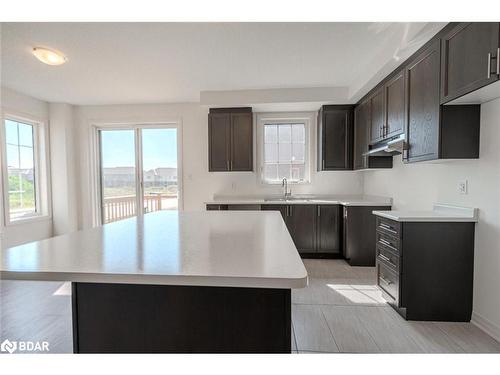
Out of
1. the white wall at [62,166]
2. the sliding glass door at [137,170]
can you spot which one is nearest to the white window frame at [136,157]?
the sliding glass door at [137,170]

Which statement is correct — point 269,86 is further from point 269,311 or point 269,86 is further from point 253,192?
point 269,311

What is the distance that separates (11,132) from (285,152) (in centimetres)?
426

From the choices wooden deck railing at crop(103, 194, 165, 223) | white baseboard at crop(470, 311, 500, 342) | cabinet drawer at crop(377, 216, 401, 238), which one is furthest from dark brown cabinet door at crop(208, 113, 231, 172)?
white baseboard at crop(470, 311, 500, 342)

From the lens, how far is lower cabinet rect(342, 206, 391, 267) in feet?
11.3

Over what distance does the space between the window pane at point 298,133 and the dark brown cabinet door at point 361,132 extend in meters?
0.89

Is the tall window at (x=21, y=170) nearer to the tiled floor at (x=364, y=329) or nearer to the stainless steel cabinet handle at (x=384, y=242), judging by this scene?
the tiled floor at (x=364, y=329)

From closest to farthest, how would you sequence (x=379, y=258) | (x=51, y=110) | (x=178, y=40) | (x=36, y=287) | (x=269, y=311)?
(x=269, y=311) → (x=178, y=40) → (x=379, y=258) → (x=36, y=287) → (x=51, y=110)

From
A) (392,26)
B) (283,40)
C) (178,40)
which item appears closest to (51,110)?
(178,40)

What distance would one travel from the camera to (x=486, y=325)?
197 centimetres

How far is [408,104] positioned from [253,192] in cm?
261

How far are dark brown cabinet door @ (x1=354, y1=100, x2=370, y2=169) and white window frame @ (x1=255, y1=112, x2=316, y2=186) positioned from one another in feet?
2.47

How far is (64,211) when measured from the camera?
14.3 ft

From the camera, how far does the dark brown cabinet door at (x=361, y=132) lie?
3.42m

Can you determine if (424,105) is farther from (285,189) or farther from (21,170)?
(21,170)
